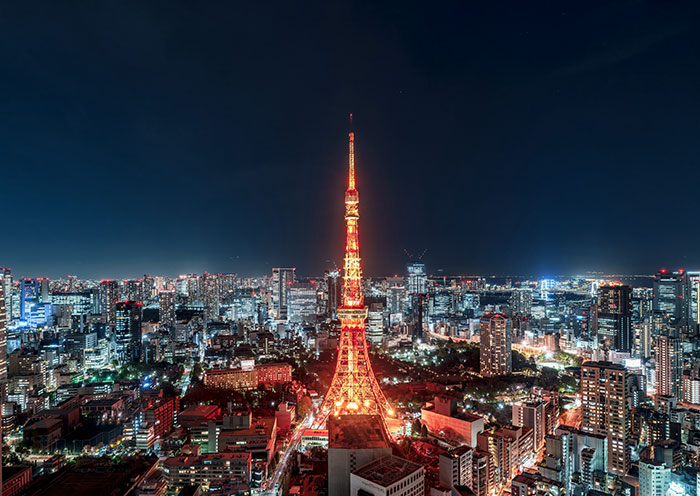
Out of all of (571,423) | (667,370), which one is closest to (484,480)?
(571,423)

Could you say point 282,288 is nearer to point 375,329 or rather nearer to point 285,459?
point 375,329

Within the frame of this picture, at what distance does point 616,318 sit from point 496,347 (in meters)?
4.48

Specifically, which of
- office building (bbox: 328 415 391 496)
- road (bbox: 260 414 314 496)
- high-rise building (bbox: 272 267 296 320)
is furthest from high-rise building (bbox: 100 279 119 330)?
office building (bbox: 328 415 391 496)

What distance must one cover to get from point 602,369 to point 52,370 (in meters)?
12.5

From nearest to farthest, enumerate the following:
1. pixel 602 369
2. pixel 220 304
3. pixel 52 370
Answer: pixel 602 369
pixel 52 370
pixel 220 304

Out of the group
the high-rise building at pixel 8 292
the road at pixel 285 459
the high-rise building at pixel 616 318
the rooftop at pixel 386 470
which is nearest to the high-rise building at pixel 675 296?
the high-rise building at pixel 616 318

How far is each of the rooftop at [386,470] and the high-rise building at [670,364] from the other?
26.5ft

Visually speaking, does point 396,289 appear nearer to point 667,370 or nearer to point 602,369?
point 667,370

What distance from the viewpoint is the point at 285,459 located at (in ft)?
25.1

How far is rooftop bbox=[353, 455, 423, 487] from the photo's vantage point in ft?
15.9

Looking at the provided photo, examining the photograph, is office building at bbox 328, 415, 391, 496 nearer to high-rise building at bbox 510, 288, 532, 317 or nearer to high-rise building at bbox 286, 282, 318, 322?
high-rise building at bbox 286, 282, 318, 322

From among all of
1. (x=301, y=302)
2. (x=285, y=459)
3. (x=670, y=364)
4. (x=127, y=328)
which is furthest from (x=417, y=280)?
(x=285, y=459)

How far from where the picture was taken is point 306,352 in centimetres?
1570

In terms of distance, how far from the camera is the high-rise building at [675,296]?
591 inches
